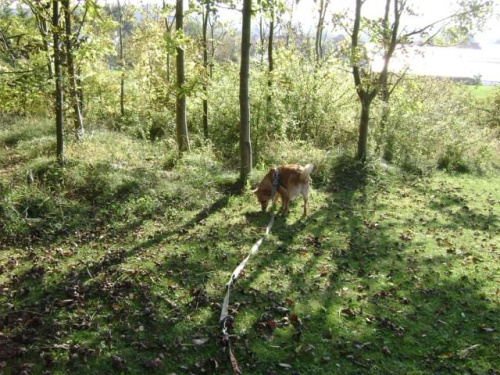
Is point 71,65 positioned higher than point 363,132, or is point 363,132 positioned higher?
point 71,65

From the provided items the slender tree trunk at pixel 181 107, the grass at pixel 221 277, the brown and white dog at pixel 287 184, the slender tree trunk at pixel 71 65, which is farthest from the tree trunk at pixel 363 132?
the slender tree trunk at pixel 71 65

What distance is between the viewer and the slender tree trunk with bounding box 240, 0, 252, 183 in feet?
29.9

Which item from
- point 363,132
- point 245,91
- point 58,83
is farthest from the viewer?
point 363,132

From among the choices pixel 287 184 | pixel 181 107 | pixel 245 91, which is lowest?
pixel 287 184

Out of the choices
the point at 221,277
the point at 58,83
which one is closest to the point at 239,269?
the point at 221,277

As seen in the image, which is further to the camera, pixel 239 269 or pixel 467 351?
pixel 239 269

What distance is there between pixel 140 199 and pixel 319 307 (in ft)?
16.3

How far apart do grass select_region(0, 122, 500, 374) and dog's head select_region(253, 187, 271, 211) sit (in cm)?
24

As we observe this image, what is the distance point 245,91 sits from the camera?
973 centimetres

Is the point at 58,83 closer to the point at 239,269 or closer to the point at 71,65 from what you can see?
the point at 71,65

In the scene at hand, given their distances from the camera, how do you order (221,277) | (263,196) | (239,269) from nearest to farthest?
(239,269) → (221,277) → (263,196)

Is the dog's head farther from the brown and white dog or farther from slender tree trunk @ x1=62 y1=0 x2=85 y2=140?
slender tree trunk @ x1=62 y1=0 x2=85 y2=140

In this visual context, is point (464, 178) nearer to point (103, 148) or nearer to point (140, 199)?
point (140, 199)

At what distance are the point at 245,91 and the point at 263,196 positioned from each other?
281 cm
